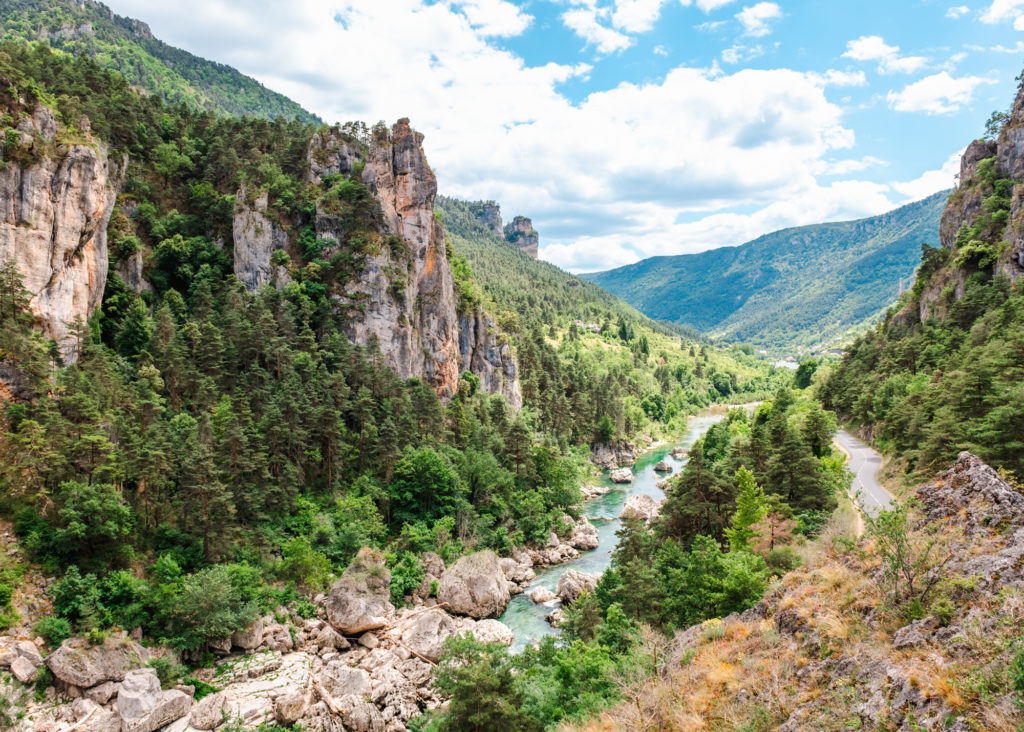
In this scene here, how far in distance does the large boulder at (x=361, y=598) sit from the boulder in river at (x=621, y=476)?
43.7 metres

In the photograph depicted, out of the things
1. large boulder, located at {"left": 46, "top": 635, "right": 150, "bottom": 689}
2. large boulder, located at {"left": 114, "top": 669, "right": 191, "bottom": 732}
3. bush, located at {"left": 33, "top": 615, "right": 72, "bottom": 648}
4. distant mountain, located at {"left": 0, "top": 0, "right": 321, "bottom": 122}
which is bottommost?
large boulder, located at {"left": 114, "top": 669, "right": 191, "bottom": 732}

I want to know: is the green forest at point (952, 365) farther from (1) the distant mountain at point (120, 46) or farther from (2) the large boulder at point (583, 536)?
(1) the distant mountain at point (120, 46)

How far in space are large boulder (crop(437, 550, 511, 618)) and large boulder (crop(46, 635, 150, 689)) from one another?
17.7 meters

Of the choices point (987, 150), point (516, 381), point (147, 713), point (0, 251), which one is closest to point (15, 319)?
point (0, 251)

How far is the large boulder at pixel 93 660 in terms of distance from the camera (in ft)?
78.4

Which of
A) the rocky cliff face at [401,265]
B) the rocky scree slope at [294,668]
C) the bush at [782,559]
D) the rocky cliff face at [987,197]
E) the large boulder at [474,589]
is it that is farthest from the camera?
the rocky cliff face at [401,265]

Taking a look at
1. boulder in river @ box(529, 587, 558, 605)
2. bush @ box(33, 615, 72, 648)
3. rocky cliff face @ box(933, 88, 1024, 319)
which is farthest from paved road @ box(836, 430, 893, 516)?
bush @ box(33, 615, 72, 648)

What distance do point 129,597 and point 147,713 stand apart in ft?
21.2

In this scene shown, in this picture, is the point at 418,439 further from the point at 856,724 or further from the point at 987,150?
the point at 987,150

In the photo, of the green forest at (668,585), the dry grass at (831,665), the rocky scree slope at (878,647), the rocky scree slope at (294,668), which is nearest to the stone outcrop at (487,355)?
the rocky scree slope at (294,668)

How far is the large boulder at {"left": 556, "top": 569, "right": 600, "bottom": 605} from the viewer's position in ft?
122

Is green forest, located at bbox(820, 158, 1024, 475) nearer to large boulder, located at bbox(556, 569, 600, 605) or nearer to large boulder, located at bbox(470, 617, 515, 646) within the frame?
large boulder, located at bbox(556, 569, 600, 605)

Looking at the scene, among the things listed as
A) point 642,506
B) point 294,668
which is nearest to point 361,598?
point 294,668

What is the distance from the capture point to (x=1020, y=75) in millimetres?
55062
